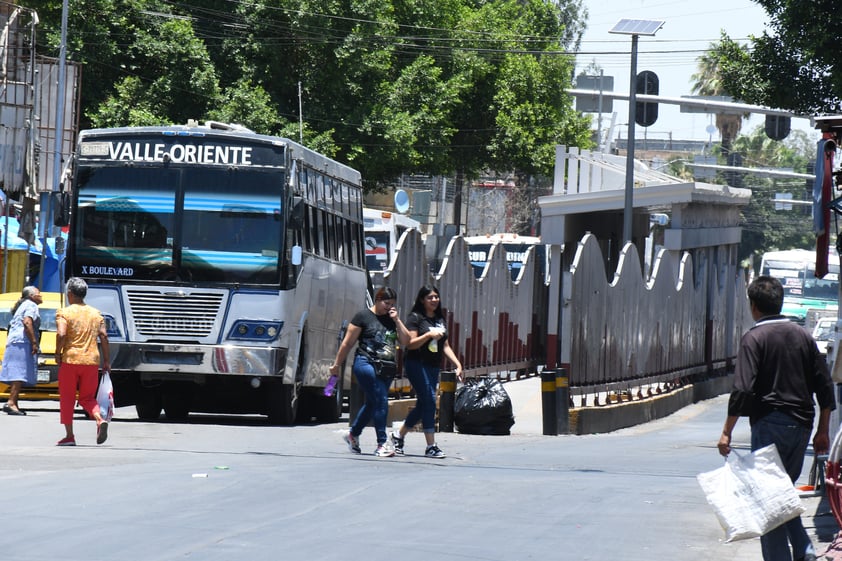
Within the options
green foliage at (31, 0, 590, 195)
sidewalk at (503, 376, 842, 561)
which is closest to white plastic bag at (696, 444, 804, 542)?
sidewalk at (503, 376, 842, 561)

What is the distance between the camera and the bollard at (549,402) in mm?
19281

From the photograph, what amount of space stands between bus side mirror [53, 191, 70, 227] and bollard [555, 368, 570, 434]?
265 inches

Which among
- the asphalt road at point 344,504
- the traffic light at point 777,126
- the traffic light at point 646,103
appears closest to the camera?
the asphalt road at point 344,504

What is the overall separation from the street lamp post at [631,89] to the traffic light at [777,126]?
9.98ft

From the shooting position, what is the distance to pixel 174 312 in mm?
18016

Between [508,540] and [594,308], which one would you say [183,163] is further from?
[508,540]

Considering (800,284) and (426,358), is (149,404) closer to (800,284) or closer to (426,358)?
(426,358)

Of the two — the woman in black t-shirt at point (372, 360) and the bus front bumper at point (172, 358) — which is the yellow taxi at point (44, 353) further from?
the woman in black t-shirt at point (372, 360)

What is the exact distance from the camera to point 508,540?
29.0ft

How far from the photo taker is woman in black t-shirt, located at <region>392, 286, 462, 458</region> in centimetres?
1422

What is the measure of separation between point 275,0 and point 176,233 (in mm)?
25978

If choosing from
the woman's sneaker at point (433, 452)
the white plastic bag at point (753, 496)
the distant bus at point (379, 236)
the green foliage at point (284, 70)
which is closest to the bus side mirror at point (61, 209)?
the woman's sneaker at point (433, 452)

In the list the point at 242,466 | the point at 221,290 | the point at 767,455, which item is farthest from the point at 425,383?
the point at 767,455

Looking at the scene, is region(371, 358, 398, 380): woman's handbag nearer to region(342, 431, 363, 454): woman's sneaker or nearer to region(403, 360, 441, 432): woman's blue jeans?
region(403, 360, 441, 432): woman's blue jeans
